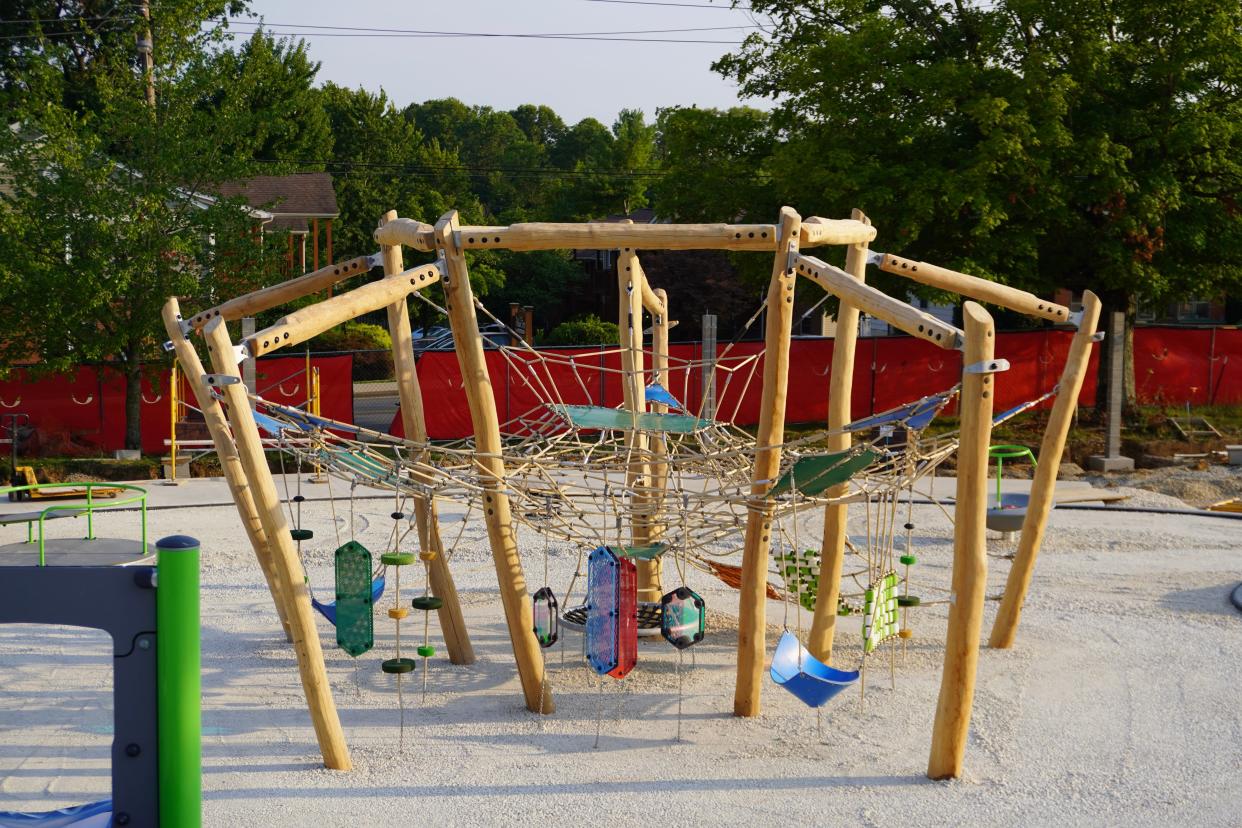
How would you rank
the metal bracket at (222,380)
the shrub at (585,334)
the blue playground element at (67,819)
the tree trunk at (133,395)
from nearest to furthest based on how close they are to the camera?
the blue playground element at (67,819) < the metal bracket at (222,380) < the tree trunk at (133,395) < the shrub at (585,334)

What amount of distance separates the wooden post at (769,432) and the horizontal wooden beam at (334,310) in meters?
2.09

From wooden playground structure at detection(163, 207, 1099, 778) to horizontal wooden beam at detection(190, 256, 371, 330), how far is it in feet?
0.06

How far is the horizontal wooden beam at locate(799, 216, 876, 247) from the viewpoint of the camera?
7.98 metres

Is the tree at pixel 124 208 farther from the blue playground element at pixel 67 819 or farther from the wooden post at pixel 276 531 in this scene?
the blue playground element at pixel 67 819

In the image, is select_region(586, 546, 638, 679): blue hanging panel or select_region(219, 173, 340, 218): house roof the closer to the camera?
select_region(586, 546, 638, 679): blue hanging panel

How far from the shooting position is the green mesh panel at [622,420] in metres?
9.35

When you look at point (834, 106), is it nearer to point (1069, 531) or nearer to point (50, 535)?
point (1069, 531)

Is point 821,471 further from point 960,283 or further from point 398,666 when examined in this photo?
point 398,666

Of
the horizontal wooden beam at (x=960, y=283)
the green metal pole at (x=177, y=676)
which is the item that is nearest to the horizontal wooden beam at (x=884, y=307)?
the horizontal wooden beam at (x=960, y=283)

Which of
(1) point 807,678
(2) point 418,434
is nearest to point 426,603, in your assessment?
(2) point 418,434

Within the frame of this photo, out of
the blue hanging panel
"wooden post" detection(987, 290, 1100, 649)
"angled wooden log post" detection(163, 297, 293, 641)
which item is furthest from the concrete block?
"angled wooden log post" detection(163, 297, 293, 641)

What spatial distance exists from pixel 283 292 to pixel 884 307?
→ 4.21 meters

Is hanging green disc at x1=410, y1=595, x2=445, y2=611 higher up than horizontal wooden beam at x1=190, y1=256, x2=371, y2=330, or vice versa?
horizontal wooden beam at x1=190, y1=256, x2=371, y2=330

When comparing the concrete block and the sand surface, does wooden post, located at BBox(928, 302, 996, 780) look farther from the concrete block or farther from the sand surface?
the concrete block
